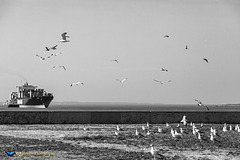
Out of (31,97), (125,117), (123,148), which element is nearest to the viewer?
(123,148)

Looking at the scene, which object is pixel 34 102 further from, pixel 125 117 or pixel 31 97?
pixel 125 117

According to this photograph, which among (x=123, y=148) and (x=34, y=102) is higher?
(x=34, y=102)

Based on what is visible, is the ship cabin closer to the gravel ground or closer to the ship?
the ship

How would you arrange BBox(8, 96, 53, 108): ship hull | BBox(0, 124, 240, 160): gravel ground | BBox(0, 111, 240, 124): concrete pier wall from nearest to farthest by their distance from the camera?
1. BBox(0, 124, 240, 160): gravel ground
2. BBox(0, 111, 240, 124): concrete pier wall
3. BBox(8, 96, 53, 108): ship hull

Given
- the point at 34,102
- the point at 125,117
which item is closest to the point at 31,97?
the point at 34,102

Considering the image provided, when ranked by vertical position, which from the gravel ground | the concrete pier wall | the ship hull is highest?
the ship hull

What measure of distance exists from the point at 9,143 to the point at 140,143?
4697 mm

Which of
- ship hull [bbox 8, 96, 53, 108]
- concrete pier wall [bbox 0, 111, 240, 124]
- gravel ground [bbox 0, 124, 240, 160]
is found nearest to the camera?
gravel ground [bbox 0, 124, 240, 160]

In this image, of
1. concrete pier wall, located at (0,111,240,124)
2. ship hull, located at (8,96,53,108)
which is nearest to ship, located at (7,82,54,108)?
ship hull, located at (8,96,53,108)

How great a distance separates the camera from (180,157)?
1212 cm

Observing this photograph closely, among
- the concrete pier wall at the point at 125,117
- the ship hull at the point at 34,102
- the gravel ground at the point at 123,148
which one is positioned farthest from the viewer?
the ship hull at the point at 34,102

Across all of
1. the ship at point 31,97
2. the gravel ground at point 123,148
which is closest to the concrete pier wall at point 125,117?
the gravel ground at point 123,148

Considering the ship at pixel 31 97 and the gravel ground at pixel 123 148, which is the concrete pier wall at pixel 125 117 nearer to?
the gravel ground at pixel 123 148

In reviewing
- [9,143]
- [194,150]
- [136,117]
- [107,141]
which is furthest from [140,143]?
[136,117]
